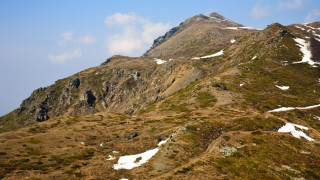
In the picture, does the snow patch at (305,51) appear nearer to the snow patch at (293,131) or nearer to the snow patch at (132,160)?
the snow patch at (293,131)

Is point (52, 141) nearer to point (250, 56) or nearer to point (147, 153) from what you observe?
point (147, 153)

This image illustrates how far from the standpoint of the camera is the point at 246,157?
42719mm

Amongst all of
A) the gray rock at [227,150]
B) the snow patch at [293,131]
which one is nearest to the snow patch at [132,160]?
the gray rock at [227,150]

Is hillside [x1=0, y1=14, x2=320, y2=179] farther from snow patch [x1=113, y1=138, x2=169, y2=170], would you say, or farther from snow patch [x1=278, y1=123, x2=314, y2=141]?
snow patch [x1=113, y1=138, x2=169, y2=170]

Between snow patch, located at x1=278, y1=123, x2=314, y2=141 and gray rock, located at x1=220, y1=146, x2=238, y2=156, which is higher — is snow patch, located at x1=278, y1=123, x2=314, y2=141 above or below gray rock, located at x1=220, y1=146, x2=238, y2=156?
below

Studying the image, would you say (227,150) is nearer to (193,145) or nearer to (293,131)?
(193,145)

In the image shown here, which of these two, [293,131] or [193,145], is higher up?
[193,145]

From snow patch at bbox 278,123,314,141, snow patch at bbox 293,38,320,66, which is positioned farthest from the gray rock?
snow patch at bbox 293,38,320,66

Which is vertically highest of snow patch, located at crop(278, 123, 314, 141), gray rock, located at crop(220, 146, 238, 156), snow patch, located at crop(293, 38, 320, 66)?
snow patch, located at crop(293, 38, 320, 66)

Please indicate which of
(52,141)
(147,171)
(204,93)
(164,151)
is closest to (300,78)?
(204,93)

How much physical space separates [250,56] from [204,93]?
8145 cm

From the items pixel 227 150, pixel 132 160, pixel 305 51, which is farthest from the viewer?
pixel 305 51

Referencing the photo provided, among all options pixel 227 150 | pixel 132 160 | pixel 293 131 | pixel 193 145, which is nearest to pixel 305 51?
pixel 293 131

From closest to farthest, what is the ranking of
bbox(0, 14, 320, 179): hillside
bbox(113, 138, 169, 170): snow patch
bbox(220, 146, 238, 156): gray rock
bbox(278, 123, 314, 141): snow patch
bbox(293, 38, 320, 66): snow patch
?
bbox(0, 14, 320, 179): hillside → bbox(113, 138, 169, 170): snow patch → bbox(220, 146, 238, 156): gray rock → bbox(278, 123, 314, 141): snow patch → bbox(293, 38, 320, 66): snow patch
